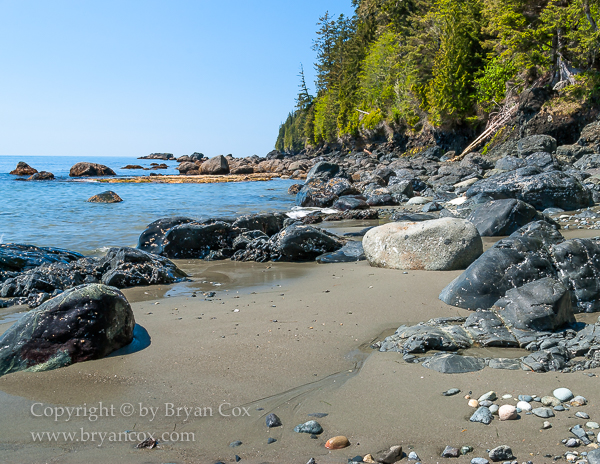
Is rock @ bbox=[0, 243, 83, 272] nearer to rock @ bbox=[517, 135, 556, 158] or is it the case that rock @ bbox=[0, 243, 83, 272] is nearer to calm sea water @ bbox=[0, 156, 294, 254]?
calm sea water @ bbox=[0, 156, 294, 254]

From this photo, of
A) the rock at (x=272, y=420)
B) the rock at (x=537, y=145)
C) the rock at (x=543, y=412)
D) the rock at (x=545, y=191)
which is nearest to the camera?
the rock at (x=543, y=412)

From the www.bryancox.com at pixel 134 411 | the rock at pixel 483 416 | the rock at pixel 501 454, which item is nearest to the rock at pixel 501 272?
the rock at pixel 483 416

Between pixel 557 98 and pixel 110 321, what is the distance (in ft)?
79.0

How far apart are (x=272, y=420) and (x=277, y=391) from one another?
1.16ft

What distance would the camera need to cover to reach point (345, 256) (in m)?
7.21

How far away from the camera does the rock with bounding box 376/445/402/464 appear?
6.88 ft

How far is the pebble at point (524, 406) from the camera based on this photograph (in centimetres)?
240

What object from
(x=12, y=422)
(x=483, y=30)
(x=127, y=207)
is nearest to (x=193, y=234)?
(x=12, y=422)

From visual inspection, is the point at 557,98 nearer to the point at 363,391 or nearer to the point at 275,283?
the point at 275,283

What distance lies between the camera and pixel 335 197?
16.0 m

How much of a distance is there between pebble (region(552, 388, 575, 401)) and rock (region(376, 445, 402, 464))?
0.99 metres

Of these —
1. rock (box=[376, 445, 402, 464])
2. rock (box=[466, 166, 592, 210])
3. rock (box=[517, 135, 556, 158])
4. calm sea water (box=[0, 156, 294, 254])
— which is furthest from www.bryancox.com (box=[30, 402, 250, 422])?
rock (box=[517, 135, 556, 158])

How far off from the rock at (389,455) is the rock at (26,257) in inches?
247

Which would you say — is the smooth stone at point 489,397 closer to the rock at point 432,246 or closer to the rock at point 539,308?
the rock at point 539,308
